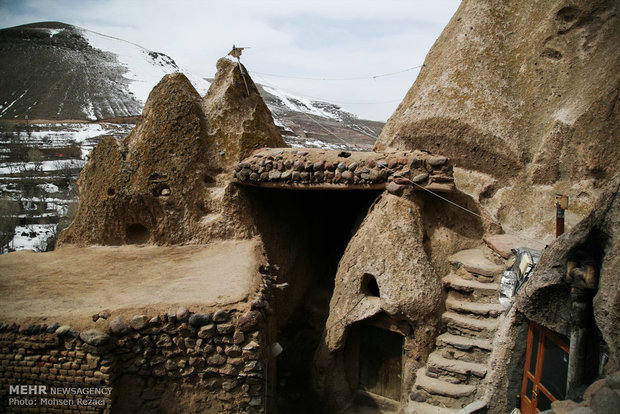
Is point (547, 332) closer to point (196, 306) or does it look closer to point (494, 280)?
point (494, 280)


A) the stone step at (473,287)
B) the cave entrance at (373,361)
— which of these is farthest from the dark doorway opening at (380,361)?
the stone step at (473,287)

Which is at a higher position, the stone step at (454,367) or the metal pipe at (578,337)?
the metal pipe at (578,337)

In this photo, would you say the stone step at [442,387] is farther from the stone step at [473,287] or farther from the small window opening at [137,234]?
the small window opening at [137,234]

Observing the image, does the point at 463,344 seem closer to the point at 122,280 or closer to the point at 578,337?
the point at 578,337

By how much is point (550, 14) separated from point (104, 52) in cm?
7157

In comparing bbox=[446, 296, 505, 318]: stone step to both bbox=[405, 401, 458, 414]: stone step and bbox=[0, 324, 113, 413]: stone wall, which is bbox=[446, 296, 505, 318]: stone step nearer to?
bbox=[405, 401, 458, 414]: stone step

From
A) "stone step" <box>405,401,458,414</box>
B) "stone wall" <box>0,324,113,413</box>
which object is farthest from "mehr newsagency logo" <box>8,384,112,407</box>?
"stone step" <box>405,401,458,414</box>

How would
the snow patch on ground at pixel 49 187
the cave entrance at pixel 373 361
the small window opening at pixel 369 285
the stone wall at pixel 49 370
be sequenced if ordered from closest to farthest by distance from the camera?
the stone wall at pixel 49 370 < the small window opening at pixel 369 285 < the cave entrance at pixel 373 361 < the snow patch on ground at pixel 49 187

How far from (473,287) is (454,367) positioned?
3.87 feet

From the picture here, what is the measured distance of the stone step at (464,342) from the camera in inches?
231

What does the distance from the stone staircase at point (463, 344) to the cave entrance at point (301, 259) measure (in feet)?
6.38

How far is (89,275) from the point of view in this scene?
6.19 meters

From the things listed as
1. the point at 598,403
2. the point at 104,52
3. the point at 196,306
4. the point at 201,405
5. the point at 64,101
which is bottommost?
the point at 201,405

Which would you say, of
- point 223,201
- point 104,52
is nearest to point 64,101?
point 104,52
